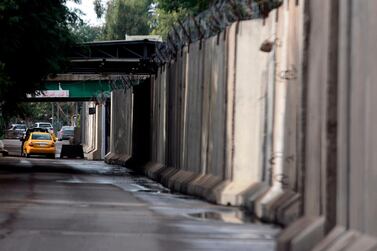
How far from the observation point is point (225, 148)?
18453 millimetres

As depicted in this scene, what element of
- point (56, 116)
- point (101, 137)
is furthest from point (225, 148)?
point (56, 116)

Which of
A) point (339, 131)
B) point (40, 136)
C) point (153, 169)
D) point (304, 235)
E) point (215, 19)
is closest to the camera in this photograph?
point (339, 131)

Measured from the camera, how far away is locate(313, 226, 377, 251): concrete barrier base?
7.33m

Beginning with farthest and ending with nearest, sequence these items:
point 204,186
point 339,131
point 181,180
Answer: point 181,180
point 204,186
point 339,131

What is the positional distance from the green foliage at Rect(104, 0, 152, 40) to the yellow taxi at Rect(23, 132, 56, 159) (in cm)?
4225

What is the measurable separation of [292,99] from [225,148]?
173 inches

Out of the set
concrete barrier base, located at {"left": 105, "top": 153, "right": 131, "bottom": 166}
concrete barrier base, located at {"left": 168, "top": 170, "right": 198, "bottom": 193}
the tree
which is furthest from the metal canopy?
concrete barrier base, located at {"left": 168, "top": 170, "right": 198, "bottom": 193}

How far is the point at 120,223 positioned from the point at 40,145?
4011 centimetres

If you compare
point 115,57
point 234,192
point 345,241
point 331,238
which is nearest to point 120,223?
point 234,192

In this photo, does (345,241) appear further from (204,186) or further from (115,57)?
(115,57)

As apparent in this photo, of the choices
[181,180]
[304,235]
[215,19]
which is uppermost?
[215,19]

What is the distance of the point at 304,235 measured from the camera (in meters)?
8.84

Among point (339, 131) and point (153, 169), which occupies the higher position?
point (339, 131)

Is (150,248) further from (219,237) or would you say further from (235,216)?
(235,216)
